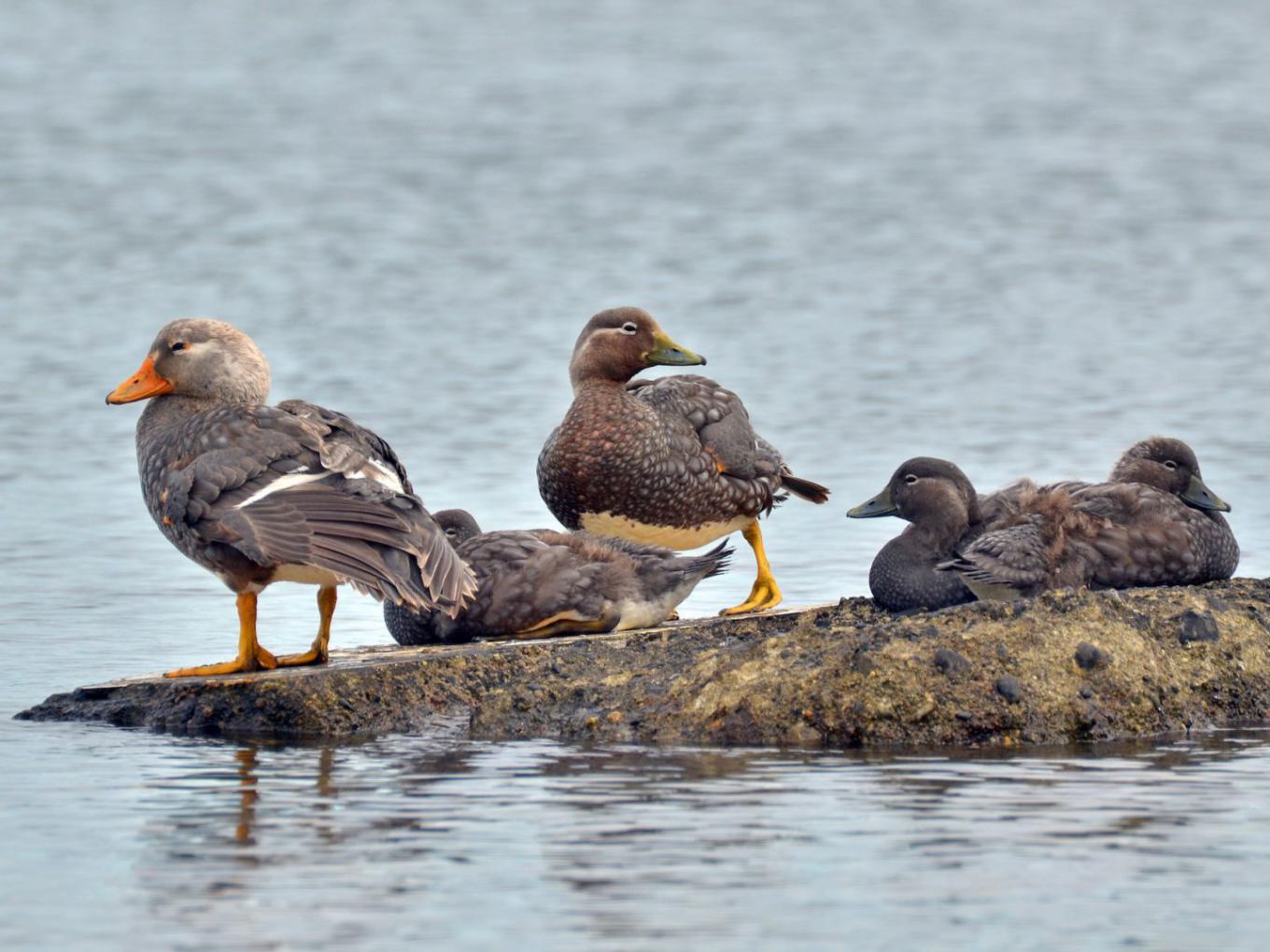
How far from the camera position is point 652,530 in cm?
1110

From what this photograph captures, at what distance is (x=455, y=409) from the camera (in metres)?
17.3

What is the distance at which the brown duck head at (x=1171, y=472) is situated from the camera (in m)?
10.3

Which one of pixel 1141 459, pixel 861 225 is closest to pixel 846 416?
pixel 1141 459

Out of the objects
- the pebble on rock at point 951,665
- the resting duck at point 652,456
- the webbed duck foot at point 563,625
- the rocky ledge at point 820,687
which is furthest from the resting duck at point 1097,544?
the resting duck at point 652,456

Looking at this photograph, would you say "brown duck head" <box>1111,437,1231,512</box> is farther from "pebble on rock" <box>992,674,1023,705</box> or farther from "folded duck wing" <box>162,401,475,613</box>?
"folded duck wing" <box>162,401,475,613</box>

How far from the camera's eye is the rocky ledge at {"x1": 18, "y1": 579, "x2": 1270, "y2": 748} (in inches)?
327

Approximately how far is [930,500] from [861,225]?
58.5 feet

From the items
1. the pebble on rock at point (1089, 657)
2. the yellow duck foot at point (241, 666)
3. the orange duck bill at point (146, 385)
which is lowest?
the pebble on rock at point (1089, 657)

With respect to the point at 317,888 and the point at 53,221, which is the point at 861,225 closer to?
Answer: the point at 53,221

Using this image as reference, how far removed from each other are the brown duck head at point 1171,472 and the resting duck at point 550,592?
81.9 inches

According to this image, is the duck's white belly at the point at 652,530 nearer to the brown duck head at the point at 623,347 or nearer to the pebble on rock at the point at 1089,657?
the brown duck head at the point at 623,347

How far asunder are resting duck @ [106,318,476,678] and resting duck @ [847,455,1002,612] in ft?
5.83

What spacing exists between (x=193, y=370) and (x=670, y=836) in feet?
12.5

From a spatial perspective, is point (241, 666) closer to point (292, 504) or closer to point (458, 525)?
point (292, 504)
